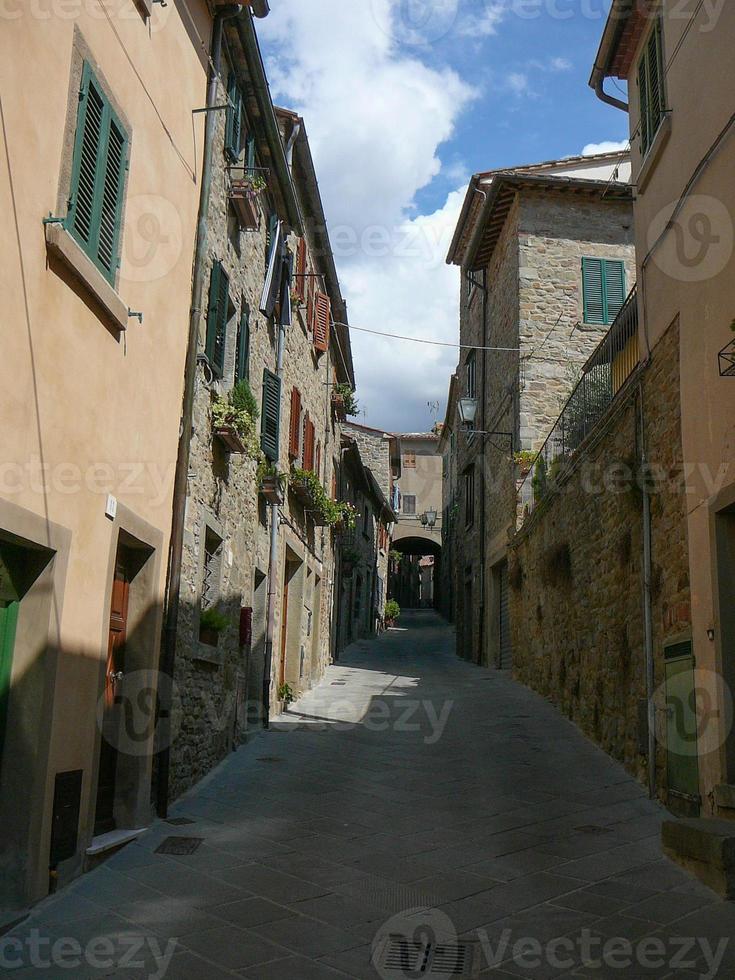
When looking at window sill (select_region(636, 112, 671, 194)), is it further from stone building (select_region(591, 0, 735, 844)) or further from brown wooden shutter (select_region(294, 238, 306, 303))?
brown wooden shutter (select_region(294, 238, 306, 303))

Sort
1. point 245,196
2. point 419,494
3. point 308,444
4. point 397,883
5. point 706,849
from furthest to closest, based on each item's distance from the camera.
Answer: point 419,494
point 308,444
point 245,196
point 397,883
point 706,849

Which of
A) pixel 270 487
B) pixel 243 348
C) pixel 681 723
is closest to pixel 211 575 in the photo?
pixel 270 487

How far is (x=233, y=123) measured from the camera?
31.7 feet

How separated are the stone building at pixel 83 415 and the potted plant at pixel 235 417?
1.20 metres

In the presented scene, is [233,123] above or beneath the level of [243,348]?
above

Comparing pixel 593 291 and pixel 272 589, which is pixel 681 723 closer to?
pixel 272 589

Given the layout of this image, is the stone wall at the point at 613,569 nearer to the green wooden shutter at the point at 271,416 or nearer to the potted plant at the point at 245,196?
the green wooden shutter at the point at 271,416

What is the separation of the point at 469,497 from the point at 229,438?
13975 mm

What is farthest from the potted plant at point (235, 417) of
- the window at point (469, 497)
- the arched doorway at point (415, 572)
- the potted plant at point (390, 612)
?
the arched doorway at point (415, 572)

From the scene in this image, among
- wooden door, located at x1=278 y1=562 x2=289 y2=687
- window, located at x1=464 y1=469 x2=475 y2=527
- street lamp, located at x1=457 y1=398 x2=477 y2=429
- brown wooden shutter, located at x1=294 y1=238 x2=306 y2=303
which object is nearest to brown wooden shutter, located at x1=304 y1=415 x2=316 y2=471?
wooden door, located at x1=278 y1=562 x2=289 y2=687

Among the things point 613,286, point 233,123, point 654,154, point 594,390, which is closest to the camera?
point 654,154

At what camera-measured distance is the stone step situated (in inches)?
200

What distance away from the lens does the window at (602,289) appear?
1709 centimetres

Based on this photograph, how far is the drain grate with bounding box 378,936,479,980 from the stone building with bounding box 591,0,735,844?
183 cm
